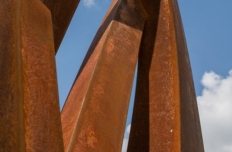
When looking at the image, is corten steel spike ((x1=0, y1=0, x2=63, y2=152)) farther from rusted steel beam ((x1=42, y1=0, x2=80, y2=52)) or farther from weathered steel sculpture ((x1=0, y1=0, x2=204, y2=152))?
rusted steel beam ((x1=42, y1=0, x2=80, y2=52))

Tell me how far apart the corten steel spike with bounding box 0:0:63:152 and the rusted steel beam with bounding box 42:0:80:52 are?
1.74m

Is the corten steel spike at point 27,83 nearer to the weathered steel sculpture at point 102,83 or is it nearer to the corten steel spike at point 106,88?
the weathered steel sculpture at point 102,83

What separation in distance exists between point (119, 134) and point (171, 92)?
3.54ft

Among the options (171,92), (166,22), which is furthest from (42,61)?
(166,22)

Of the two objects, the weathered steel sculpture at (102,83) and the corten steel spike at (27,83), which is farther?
the weathered steel sculpture at (102,83)

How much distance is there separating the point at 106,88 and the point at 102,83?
0.07 m

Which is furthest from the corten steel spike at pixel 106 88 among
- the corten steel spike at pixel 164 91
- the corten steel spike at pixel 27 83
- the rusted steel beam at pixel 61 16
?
the corten steel spike at pixel 27 83

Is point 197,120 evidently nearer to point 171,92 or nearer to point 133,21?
point 171,92

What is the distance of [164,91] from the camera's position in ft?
18.2

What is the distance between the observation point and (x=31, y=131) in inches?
135

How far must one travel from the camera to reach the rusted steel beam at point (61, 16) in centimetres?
571

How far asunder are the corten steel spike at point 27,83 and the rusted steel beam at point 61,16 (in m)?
1.74

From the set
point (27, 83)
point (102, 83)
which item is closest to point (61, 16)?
point (102, 83)

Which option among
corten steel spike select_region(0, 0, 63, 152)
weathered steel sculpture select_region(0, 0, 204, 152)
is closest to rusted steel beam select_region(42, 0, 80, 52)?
weathered steel sculpture select_region(0, 0, 204, 152)
